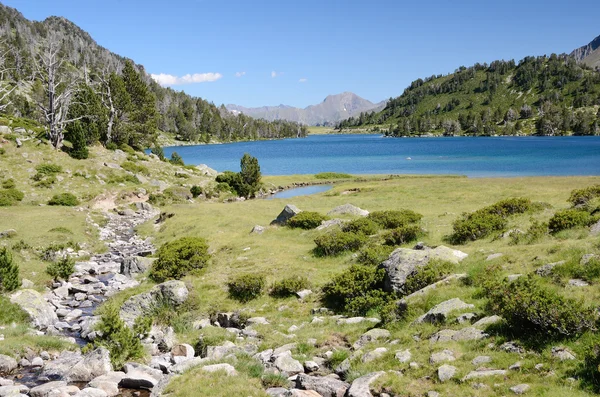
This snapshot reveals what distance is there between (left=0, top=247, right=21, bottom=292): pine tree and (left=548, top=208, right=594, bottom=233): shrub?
27896mm

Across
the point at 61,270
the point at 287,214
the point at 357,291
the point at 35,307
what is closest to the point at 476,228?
the point at 357,291

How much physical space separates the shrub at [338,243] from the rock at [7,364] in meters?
16.4

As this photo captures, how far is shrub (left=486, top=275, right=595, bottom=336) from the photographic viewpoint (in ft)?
32.8

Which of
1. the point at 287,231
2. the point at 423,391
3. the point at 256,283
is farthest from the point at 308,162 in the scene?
the point at 423,391

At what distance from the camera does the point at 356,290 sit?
18.2m

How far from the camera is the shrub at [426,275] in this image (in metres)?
16.7

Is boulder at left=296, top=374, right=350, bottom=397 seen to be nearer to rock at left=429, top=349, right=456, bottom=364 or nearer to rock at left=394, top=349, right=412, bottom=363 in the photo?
rock at left=394, top=349, right=412, bottom=363

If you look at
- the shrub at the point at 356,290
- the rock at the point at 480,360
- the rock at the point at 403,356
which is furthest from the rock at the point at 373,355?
the shrub at the point at 356,290

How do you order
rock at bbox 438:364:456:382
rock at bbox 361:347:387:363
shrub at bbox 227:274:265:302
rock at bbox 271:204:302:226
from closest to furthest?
rock at bbox 438:364:456:382 → rock at bbox 361:347:387:363 → shrub at bbox 227:274:265:302 → rock at bbox 271:204:302:226

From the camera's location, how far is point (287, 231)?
32375mm

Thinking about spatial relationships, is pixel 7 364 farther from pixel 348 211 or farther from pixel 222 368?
pixel 348 211

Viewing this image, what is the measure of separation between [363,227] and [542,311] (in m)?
17.1

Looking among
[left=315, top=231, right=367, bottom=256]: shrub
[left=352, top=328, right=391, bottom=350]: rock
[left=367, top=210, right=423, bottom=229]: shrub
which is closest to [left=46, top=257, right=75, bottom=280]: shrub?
[left=315, top=231, right=367, bottom=256]: shrub

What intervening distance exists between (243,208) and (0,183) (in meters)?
31.4
